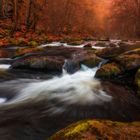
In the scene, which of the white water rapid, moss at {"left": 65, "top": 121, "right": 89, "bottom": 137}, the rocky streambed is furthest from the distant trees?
moss at {"left": 65, "top": 121, "right": 89, "bottom": 137}

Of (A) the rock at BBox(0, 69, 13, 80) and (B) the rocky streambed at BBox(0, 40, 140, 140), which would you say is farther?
(A) the rock at BBox(0, 69, 13, 80)

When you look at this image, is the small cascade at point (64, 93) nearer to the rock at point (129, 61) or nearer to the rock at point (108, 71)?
the rock at point (108, 71)

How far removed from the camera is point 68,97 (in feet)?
22.7

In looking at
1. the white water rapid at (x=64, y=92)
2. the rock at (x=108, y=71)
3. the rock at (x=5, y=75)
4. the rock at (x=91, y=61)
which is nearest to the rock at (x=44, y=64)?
the rock at (x=5, y=75)

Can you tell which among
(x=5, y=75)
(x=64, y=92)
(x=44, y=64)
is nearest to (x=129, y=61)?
(x=64, y=92)

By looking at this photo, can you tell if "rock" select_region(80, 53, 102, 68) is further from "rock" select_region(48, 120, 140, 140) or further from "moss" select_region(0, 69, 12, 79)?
"rock" select_region(48, 120, 140, 140)

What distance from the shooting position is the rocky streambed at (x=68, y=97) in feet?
14.9

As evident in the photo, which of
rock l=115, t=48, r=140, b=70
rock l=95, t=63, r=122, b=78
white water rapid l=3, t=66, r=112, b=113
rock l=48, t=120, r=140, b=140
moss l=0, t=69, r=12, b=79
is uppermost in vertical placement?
rock l=48, t=120, r=140, b=140

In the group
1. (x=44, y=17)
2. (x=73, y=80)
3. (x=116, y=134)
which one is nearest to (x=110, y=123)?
(x=116, y=134)

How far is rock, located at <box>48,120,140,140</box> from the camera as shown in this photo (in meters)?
3.01

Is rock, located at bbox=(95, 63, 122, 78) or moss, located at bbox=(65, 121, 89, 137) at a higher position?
moss, located at bbox=(65, 121, 89, 137)

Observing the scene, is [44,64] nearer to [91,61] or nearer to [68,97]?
[91,61]

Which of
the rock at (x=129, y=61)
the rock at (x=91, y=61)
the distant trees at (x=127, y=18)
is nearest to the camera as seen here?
the rock at (x=129, y=61)

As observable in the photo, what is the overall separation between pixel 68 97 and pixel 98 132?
386cm
